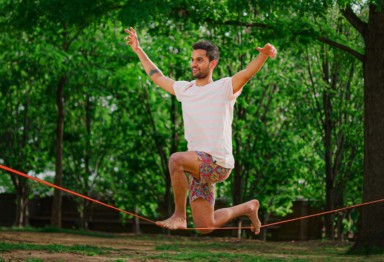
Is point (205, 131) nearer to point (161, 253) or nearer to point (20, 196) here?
point (161, 253)

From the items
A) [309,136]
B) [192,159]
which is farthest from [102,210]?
[192,159]

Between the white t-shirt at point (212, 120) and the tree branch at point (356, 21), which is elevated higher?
the tree branch at point (356, 21)

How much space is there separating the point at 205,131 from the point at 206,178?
0.42 meters

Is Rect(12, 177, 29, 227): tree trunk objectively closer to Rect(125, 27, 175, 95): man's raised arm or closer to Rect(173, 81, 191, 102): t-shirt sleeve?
Rect(125, 27, 175, 95): man's raised arm

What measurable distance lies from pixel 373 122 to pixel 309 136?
391 inches

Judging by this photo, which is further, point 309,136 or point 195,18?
point 309,136

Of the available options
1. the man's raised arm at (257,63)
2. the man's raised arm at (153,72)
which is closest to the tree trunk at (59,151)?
the man's raised arm at (153,72)

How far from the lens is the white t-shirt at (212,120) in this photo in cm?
621

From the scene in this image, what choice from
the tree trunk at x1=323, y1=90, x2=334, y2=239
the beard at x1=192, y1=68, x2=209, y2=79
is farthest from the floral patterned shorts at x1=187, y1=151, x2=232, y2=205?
the tree trunk at x1=323, y1=90, x2=334, y2=239

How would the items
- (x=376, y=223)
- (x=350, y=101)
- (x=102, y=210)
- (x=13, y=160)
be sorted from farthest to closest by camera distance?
(x=102, y=210)
(x=13, y=160)
(x=350, y=101)
(x=376, y=223)

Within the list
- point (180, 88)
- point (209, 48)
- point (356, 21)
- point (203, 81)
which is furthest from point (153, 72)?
point (356, 21)

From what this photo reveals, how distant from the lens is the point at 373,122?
14.4 meters

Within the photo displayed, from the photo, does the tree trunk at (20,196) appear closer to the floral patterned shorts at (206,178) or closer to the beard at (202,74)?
the floral patterned shorts at (206,178)

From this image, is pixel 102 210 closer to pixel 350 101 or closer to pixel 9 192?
pixel 9 192
